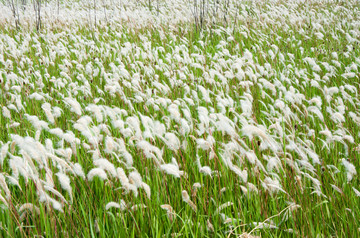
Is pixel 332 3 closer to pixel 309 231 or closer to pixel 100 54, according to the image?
pixel 100 54

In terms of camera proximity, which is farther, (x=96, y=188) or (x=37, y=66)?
(x=37, y=66)

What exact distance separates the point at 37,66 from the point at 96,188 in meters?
3.36

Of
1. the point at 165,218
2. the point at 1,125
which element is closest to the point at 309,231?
the point at 165,218

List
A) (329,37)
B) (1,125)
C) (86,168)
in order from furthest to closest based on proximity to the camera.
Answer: (329,37) → (1,125) → (86,168)

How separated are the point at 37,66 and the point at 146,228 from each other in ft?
12.4

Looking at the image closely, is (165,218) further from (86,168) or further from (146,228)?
(86,168)

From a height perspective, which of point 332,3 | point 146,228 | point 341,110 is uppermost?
point 332,3

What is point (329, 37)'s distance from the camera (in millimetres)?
5797

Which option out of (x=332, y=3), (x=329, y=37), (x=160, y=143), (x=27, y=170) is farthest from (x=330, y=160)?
(x=332, y=3)

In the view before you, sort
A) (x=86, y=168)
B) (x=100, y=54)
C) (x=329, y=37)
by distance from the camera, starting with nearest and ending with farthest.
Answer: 1. (x=86, y=168)
2. (x=100, y=54)
3. (x=329, y=37)

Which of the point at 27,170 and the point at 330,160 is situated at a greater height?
the point at 27,170

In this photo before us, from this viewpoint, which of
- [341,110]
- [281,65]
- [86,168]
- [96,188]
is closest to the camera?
[96,188]

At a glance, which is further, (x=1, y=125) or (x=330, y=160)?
(x=1, y=125)

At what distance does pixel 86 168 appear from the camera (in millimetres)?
2094
